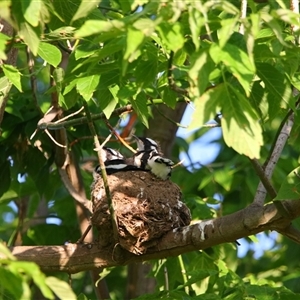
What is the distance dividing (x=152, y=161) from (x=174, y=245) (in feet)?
4.79

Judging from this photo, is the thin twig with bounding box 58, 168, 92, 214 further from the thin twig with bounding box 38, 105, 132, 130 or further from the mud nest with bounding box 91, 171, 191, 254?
the thin twig with bounding box 38, 105, 132, 130

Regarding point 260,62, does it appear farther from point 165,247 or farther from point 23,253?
point 23,253

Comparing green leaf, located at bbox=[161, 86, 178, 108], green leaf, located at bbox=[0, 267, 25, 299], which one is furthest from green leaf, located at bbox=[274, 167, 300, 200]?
green leaf, located at bbox=[0, 267, 25, 299]

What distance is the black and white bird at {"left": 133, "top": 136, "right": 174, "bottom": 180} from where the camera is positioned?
609 cm

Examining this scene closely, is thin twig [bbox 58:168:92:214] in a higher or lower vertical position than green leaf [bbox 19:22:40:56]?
lower

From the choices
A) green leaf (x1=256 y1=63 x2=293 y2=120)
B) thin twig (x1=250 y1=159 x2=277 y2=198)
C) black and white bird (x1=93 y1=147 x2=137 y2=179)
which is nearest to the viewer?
green leaf (x1=256 y1=63 x2=293 y2=120)

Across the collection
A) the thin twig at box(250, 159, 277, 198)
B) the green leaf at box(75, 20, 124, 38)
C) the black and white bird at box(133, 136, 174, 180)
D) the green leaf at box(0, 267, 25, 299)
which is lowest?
the black and white bird at box(133, 136, 174, 180)

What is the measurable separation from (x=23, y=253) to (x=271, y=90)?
2.17 metres

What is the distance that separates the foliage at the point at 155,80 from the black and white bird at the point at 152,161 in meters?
0.40

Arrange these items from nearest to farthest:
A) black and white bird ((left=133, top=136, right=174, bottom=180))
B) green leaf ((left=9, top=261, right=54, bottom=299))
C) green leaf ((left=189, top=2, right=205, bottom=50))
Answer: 1. green leaf ((left=9, top=261, right=54, bottom=299))
2. green leaf ((left=189, top=2, right=205, bottom=50))
3. black and white bird ((left=133, top=136, right=174, bottom=180))

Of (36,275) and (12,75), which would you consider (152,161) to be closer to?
(12,75)

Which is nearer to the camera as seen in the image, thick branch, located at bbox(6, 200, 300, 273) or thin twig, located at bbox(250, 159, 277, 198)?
thin twig, located at bbox(250, 159, 277, 198)

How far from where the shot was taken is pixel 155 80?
4.20 metres

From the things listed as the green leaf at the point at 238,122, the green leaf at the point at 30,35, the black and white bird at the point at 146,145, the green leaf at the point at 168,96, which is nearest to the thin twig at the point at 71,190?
the black and white bird at the point at 146,145
